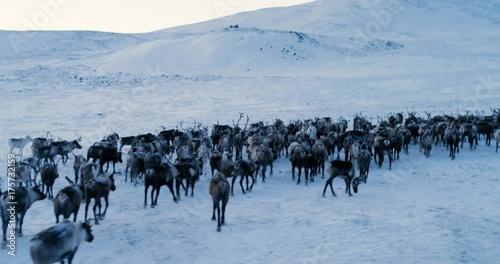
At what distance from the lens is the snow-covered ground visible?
11875mm

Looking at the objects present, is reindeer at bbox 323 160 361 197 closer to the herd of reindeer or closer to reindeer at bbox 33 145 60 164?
the herd of reindeer

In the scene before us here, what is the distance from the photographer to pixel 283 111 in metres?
41.3

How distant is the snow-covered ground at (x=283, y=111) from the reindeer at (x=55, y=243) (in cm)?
120

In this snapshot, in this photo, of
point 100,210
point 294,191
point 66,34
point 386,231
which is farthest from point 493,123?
point 66,34

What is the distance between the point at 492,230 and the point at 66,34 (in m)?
130

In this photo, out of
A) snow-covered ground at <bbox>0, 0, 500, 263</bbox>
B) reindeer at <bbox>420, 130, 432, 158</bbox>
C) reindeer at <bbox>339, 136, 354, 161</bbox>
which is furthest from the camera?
reindeer at <bbox>420, 130, 432, 158</bbox>

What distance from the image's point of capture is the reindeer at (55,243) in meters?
9.12

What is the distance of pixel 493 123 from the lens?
27031mm

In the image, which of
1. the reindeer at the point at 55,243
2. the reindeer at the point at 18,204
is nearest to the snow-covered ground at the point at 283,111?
the reindeer at the point at 18,204

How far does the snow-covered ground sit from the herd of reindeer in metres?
0.69

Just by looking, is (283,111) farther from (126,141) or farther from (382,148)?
Answer: (382,148)

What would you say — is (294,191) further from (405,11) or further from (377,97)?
(405,11)

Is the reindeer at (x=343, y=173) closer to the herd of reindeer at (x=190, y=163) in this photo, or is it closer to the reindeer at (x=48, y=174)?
the herd of reindeer at (x=190, y=163)

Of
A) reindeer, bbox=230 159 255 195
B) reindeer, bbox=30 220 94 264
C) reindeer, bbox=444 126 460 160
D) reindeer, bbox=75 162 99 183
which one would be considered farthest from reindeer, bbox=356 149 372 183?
reindeer, bbox=30 220 94 264
